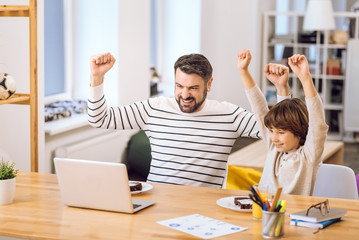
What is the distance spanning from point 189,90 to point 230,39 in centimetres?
524

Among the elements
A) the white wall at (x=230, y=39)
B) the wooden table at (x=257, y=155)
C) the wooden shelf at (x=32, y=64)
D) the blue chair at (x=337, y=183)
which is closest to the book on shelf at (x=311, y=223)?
the blue chair at (x=337, y=183)

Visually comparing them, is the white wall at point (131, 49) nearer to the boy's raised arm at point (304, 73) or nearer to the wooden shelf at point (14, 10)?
the wooden shelf at point (14, 10)

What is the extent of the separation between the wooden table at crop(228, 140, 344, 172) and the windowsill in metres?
1.17

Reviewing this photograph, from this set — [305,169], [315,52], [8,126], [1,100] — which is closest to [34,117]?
[1,100]

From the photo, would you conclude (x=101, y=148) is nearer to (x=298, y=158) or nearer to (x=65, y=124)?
(x=65, y=124)

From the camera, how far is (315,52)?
8.45 meters

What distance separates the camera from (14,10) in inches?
120

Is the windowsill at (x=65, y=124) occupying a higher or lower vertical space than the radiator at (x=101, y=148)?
higher

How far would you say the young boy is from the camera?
2461 mm

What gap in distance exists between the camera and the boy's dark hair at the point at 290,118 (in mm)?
2557

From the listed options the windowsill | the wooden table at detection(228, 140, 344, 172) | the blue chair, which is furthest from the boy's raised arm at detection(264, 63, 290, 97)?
the windowsill

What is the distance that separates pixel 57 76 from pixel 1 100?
2.10 m

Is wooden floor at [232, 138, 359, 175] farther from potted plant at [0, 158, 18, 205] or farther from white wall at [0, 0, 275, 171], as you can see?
potted plant at [0, 158, 18, 205]

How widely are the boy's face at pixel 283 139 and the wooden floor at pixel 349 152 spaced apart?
3.87 meters
